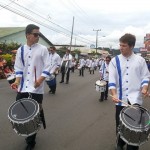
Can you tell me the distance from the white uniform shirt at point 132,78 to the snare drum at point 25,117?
3.95 ft

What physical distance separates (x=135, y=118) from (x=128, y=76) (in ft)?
2.56

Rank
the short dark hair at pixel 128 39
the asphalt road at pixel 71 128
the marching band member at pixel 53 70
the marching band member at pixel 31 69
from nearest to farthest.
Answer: the short dark hair at pixel 128 39, the marching band member at pixel 31 69, the asphalt road at pixel 71 128, the marching band member at pixel 53 70

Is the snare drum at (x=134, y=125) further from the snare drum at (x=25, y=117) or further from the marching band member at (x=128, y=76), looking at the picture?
the snare drum at (x=25, y=117)

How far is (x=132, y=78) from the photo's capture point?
460cm

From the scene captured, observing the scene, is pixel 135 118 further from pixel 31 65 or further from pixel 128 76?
pixel 31 65

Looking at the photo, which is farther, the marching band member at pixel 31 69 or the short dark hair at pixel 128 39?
the marching band member at pixel 31 69

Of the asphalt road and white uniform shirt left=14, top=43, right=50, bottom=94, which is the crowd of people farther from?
the asphalt road

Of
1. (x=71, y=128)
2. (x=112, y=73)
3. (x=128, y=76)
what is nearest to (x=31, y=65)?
(x=112, y=73)

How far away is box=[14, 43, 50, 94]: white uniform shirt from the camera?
509 cm

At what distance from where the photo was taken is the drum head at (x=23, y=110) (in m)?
4.38

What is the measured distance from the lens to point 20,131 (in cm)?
443

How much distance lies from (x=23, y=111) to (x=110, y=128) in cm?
290

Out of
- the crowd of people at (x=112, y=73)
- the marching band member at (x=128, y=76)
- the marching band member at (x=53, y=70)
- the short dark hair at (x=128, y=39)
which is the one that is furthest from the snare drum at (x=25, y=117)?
the marching band member at (x=53, y=70)

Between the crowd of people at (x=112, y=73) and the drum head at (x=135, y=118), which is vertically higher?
the crowd of people at (x=112, y=73)
